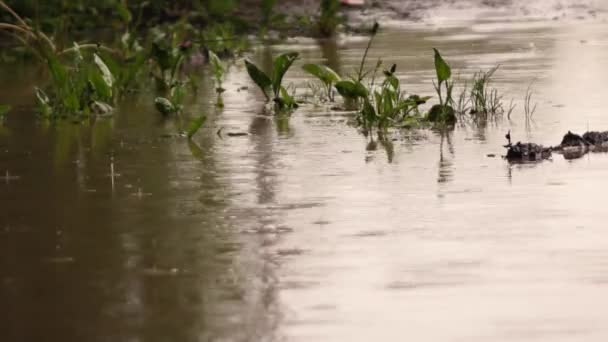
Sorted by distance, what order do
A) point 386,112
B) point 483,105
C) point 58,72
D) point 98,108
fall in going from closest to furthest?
point 386,112, point 483,105, point 58,72, point 98,108

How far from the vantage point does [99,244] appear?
5.70m

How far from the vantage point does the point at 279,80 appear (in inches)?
390

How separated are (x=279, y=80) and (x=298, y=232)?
13.7 feet

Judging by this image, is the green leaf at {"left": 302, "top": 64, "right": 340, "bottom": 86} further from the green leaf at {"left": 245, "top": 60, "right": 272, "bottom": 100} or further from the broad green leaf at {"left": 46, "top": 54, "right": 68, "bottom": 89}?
the broad green leaf at {"left": 46, "top": 54, "right": 68, "bottom": 89}

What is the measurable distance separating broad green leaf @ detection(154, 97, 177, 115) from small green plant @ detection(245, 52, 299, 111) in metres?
0.67

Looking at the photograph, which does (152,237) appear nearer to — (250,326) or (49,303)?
(49,303)

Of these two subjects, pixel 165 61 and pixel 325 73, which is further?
pixel 165 61

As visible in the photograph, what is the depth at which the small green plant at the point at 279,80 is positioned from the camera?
9773mm

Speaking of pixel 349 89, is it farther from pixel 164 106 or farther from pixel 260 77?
pixel 164 106

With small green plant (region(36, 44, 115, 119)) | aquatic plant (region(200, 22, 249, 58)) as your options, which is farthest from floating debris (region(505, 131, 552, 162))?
aquatic plant (region(200, 22, 249, 58))

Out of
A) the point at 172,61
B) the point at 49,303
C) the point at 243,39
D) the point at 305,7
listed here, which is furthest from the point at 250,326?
the point at 305,7

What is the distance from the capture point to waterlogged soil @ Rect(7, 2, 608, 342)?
4.56 meters

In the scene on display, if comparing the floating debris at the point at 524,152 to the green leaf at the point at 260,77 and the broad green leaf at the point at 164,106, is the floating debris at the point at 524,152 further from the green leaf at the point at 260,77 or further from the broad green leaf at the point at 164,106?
the green leaf at the point at 260,77

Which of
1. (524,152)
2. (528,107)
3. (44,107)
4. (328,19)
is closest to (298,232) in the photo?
(524,152)
